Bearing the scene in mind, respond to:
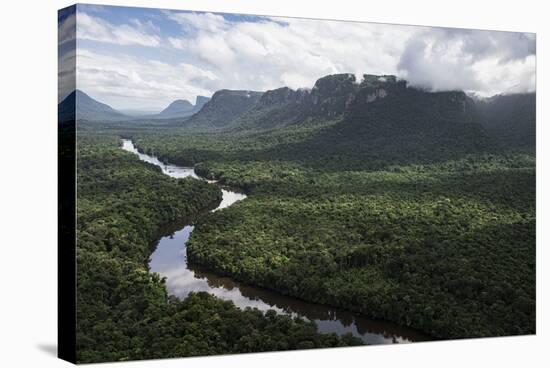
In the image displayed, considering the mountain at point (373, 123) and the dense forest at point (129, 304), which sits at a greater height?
the mountain at point (373, 123)

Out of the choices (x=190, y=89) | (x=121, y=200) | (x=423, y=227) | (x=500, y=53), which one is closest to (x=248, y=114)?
(x=190, y=89)

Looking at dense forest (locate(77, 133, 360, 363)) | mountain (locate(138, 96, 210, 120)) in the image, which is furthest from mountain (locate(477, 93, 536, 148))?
mountain (locate(138, 96, 210, 120))

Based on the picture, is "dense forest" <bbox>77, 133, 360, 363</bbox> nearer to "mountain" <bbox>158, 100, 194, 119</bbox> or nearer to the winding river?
the winding river

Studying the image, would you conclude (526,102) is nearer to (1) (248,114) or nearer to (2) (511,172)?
(2) (511,172)

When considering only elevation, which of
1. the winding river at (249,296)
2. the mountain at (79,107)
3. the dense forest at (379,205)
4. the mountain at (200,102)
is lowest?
the winding river at (249,296)

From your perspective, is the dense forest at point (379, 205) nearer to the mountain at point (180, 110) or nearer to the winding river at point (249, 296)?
the winding river at point (249, 296)

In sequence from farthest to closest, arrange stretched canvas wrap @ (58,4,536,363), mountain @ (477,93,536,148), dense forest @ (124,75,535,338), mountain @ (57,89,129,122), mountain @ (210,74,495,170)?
mountain @ (210,74,495,170) → mountain @ (477,93,536,148) → dense forest @ (124,75,535,338) → stretched canvas wrap @ (58,4,536,363) → mountain @ (57,89,129,122)

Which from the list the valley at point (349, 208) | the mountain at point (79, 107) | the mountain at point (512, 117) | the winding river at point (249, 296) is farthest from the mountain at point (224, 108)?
the mountain at point (512, 117)
